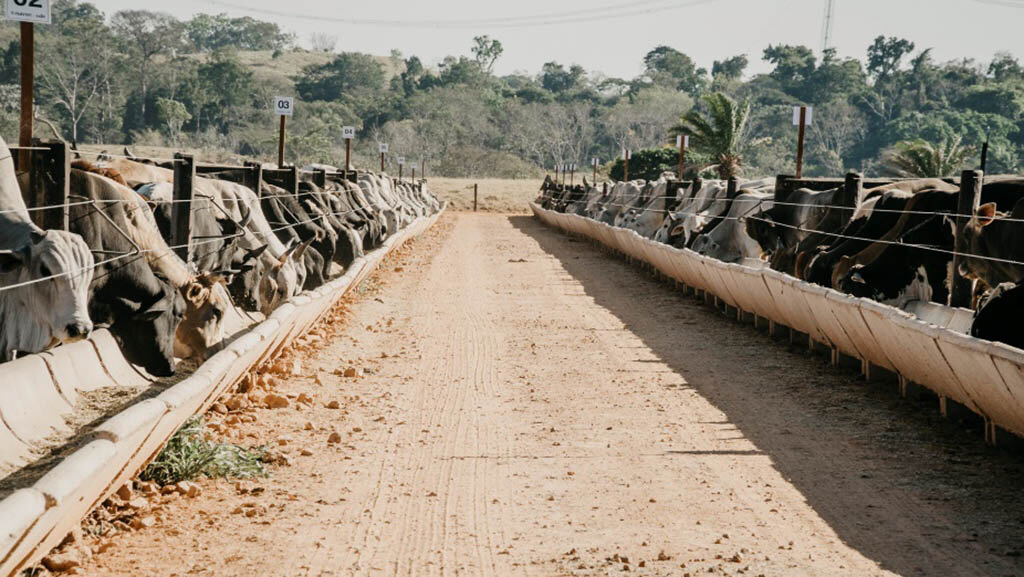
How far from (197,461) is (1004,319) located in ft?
18.1

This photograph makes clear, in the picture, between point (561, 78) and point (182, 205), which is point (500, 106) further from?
point (182, 205)

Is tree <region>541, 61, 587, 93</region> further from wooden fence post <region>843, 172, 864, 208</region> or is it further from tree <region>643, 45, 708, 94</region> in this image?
wooden fence post <region>843, 172, 864, 208</region>


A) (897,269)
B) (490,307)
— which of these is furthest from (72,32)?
(897,269)

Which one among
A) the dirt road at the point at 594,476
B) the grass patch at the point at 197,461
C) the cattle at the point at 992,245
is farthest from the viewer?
the cattle at the point at 992,245

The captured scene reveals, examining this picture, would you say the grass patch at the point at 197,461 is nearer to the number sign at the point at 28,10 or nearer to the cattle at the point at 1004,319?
the number sign at the point at 28,10

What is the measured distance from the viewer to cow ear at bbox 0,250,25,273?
24.7 ft

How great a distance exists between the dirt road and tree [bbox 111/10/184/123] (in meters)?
84.4

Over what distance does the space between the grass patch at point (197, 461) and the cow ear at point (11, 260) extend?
1651mm

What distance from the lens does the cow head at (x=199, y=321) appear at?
9812 mm

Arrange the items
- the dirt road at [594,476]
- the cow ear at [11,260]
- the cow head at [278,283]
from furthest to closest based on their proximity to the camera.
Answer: the cow head at [278,283]
the cow ear at [11,260]
the dirt road at [594,476]

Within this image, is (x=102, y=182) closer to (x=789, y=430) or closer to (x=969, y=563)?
(x=789, y=430)

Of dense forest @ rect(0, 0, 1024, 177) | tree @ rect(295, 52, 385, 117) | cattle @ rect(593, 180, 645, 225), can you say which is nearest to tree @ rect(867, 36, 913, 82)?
dense forest @ rect(0, 0, 1024, 177)

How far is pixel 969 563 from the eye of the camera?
5527 millimetres

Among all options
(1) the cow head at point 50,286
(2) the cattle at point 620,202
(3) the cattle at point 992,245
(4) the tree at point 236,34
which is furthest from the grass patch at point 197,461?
(4) the tree at point 236,34
